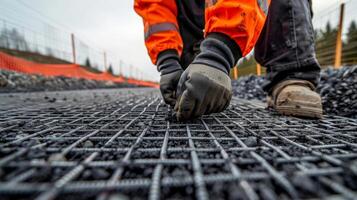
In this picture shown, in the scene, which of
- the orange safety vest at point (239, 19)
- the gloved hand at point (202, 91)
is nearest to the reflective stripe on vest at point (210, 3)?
the orange safety vest at point (239, 19)

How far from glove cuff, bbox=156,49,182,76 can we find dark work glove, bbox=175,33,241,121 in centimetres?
42

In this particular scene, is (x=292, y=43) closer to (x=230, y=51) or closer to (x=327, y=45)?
(x=230, y=51)

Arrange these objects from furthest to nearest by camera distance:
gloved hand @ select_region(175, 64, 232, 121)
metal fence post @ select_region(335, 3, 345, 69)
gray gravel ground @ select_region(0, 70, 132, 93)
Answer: metal fence post @ select_region(335, 3, 345, 69) < gray gravel ground @ select_region(0, 70, 132, 93) < gloved hand @ select_region(175, 64, 232, 121)

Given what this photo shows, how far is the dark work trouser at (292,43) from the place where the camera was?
1.24 meters

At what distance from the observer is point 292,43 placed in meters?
1.26

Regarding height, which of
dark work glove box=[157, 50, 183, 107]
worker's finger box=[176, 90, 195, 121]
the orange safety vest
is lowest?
worker's finger box=[176, 90, 195, 121]

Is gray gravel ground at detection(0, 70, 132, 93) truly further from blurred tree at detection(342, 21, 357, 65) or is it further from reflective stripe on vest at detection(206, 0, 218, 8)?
blurred tree at detection(342, 21, 357, 65)

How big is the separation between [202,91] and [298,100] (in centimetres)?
65

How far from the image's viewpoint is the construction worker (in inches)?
33.1

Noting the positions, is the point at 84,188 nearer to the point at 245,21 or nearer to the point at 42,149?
the point at 42,149

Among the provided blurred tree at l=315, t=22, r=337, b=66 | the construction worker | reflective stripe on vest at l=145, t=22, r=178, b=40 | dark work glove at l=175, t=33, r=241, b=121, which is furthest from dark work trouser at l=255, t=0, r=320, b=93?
blurred tree at l=315, t=22, r=337, b=66

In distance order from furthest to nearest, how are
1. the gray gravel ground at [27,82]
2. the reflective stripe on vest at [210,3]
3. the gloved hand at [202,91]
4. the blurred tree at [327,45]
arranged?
the blurred tree at [327,45]
the gray gravel ground at [27,82]
the reflective stripe on vest at [210,3]
the gloved hand at [202,91]

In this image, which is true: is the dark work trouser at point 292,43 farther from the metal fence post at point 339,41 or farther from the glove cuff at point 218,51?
the metal fence post at point 339,41

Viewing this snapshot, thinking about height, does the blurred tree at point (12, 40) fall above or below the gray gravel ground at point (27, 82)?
above
